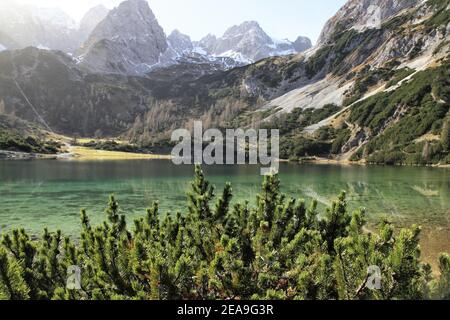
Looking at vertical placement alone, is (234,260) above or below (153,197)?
above

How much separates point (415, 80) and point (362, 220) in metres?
155

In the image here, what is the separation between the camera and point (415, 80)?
476ft

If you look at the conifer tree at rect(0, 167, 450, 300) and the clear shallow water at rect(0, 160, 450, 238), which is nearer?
the conifer tree at rect(0, 167, 450, 300)

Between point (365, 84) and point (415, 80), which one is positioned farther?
point (365, 84)

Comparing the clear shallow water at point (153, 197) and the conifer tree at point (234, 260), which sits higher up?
the conifer tree at point (234, 260)

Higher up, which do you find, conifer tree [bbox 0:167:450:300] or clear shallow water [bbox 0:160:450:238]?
conifer tree [bbox 0:167:450:300]

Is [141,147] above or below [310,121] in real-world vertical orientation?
below

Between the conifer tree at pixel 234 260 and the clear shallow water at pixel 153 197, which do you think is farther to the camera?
the clear shallow water at pixel 153 197

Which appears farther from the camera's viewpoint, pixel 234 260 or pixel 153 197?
pixel 153 197
